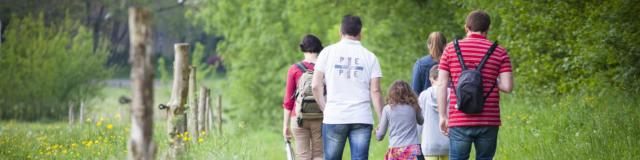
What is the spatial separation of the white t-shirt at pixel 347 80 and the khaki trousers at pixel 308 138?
111 cm

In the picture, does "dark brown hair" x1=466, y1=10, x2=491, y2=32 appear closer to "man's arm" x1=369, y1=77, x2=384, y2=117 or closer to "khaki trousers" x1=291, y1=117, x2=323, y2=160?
"man's arm" x1=369, y1=77, x2=384, y2=117

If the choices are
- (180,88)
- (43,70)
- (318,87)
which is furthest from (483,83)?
(43,70)

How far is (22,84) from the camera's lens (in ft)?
145

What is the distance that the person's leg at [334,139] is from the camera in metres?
8.42

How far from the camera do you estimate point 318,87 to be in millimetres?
8562

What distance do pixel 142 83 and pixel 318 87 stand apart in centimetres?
278

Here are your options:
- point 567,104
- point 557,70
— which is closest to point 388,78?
point 557,70

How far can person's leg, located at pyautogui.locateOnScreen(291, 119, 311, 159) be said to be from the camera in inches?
377

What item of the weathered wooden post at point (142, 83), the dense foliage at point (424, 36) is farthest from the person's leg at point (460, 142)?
the dense foliage at point (424, 36)

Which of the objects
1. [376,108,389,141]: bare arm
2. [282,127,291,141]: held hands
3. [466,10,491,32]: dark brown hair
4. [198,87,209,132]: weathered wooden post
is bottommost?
[198,87,209,132]: weathered wooden post

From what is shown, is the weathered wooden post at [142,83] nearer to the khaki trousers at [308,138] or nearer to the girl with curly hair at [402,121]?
the girl with curly hair at [402,121]

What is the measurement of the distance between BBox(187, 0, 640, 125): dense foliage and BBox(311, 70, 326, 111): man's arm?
7.37 metres

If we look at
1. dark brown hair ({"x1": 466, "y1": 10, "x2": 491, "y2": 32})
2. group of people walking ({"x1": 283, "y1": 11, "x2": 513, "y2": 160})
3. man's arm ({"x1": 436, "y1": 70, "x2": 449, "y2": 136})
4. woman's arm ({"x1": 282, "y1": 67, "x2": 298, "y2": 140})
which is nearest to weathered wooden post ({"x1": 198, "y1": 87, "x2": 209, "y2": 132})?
group of people walking ({"x1": 283, "y1": 11, "x2": 513, "y2": 160})

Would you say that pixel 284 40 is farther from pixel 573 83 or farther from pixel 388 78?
pixel 573 83
